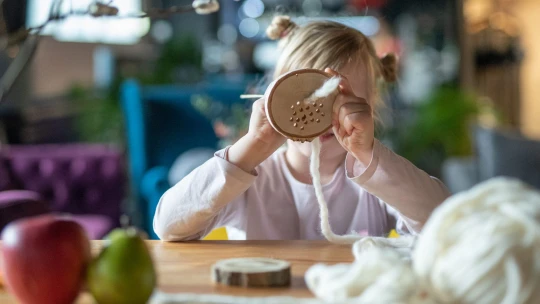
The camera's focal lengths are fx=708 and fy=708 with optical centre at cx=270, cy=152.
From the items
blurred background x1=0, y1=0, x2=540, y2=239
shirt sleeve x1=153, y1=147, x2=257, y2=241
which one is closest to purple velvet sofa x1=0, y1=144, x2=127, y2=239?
blurred background x1=0, y1=0, x2=540, y2=239

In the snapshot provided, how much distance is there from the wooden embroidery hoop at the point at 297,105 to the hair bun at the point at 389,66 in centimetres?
52

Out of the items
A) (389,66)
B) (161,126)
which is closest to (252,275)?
(389,66)

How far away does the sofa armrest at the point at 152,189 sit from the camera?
2894mm

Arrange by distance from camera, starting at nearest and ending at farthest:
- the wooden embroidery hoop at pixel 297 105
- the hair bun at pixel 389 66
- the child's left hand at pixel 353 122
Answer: the wooden embroidery hoop at pixel 297 105, the child's left hand at pixel 353 122, the hair bun at pixel 389 66

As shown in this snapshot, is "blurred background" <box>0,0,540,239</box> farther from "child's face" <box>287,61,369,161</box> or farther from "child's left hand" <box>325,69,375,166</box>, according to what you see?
"child's left hand" <box>325,69,375,166</box>

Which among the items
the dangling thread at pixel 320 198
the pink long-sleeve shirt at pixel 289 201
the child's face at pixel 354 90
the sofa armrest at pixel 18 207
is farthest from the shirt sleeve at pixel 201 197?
the sofa armrest at pixel 18 207

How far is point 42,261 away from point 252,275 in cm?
20

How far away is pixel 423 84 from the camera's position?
610cm

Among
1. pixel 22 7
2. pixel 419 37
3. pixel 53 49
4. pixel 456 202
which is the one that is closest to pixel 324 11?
pixel 419 37

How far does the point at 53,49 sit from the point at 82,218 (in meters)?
2.61

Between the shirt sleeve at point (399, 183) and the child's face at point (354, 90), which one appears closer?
the shirt sleeve at point (399, 183)

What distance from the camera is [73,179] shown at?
9.65 ft

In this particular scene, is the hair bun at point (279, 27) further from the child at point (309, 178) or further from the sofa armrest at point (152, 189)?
the sofa armrest at point (152, 189)

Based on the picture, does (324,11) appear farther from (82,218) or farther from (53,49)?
(82,218)
